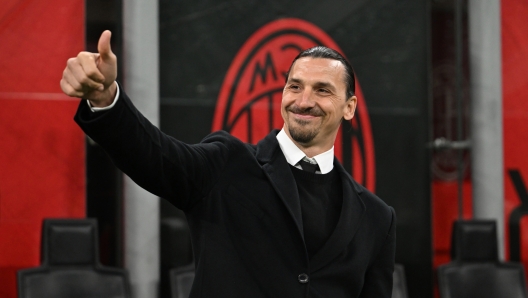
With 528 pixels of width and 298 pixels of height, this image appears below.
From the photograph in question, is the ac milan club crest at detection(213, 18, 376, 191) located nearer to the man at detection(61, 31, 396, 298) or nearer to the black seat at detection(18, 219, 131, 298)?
the black seat at detection(18, 219, 131, 298)

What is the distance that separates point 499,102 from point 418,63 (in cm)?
67

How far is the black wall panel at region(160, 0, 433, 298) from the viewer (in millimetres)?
4562

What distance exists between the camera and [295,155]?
1875 millimetres

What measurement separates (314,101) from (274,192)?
0.92ft

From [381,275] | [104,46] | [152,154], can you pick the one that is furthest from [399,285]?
[104,46]

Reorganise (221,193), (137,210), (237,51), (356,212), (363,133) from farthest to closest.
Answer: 1. (363,133)
2. (237,51)
3. (137,210)
4. (356,212)
5. (221,193)

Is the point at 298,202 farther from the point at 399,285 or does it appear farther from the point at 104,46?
the point at 399,285

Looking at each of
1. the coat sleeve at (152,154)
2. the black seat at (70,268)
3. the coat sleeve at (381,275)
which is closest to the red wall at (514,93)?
the black seat at (70,268)

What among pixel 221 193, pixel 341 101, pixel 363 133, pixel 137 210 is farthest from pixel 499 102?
pixel 221 193

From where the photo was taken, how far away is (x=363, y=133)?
5.04 metres

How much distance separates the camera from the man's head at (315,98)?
1.87m

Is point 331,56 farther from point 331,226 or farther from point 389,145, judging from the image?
point 389,145

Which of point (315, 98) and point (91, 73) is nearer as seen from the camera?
point (91, 73)

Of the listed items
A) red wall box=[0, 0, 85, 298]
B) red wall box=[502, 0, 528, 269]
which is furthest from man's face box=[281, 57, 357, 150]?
red wall box=[502, 0, 528, 269]
